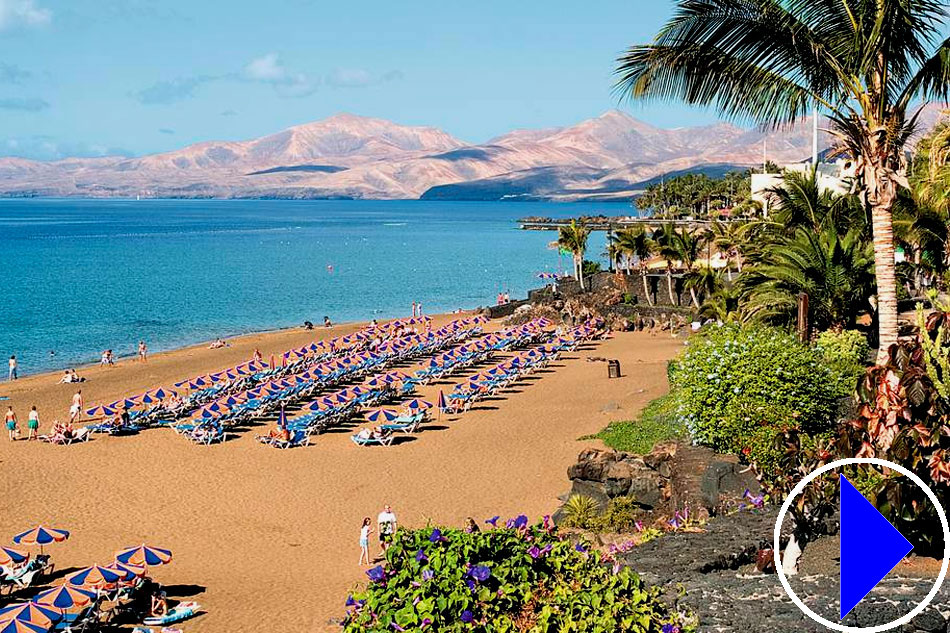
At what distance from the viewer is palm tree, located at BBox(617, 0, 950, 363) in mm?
12133

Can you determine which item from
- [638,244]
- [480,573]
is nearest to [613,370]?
[638,244]

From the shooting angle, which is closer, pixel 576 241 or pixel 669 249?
pixel 669 249

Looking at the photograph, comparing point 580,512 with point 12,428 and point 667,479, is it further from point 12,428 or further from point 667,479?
point 12,428

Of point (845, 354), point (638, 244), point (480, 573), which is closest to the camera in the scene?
point (480, 573)

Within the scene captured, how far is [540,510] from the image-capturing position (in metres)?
17.6

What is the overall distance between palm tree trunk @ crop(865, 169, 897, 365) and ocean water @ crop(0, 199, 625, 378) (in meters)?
36.6

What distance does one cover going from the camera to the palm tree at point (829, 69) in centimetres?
1213

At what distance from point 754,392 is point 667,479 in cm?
246

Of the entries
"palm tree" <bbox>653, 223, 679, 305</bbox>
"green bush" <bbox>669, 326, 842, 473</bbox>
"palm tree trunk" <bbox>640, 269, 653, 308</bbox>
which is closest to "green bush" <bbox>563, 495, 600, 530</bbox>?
"green bush" <bbox>669, 326, 842, 473</bbox>

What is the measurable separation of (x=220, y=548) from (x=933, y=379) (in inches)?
470

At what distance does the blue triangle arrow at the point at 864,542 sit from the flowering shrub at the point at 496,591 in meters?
1.75

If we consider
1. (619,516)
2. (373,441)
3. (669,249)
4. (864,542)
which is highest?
(669,249)

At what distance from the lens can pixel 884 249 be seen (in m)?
12.8

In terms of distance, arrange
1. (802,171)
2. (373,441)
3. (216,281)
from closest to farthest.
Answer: (373,441) < (802,171) < (216,281)
